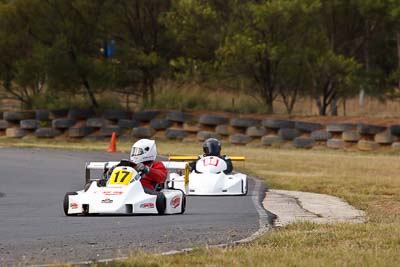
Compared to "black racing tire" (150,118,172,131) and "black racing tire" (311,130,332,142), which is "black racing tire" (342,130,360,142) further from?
"black racing tire" (150,118,172,131)

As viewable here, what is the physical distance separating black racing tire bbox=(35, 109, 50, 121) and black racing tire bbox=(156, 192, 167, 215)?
80.5 ft

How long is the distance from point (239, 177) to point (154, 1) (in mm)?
21567

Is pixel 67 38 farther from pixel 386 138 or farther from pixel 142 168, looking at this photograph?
pixel 142 168

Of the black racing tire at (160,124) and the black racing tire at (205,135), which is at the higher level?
the black racing tire at (160,124)

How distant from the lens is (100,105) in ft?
129

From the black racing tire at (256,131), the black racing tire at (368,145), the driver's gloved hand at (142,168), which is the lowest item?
the black racing tire at (368,145)

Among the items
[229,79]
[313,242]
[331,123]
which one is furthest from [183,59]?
[313,242]

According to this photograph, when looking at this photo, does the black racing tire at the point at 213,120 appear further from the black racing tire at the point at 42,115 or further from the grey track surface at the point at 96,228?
the grey track surface at the point at 96,228

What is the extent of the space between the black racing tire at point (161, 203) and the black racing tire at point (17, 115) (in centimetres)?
2458

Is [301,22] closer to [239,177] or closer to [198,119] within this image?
[198,119]

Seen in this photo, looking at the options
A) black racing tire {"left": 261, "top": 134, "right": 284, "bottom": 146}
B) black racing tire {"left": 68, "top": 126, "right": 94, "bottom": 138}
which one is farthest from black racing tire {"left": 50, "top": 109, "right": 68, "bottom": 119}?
black racing tire {"left": 261, "top": 134, "right": 284, "bottom": 146}

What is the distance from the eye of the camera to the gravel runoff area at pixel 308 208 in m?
13.3

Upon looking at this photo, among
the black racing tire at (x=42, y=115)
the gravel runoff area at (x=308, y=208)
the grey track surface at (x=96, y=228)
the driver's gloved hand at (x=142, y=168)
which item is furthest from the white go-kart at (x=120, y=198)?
the black racing tire at (x=42, y=115)

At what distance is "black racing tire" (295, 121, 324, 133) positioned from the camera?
33.7 meters
